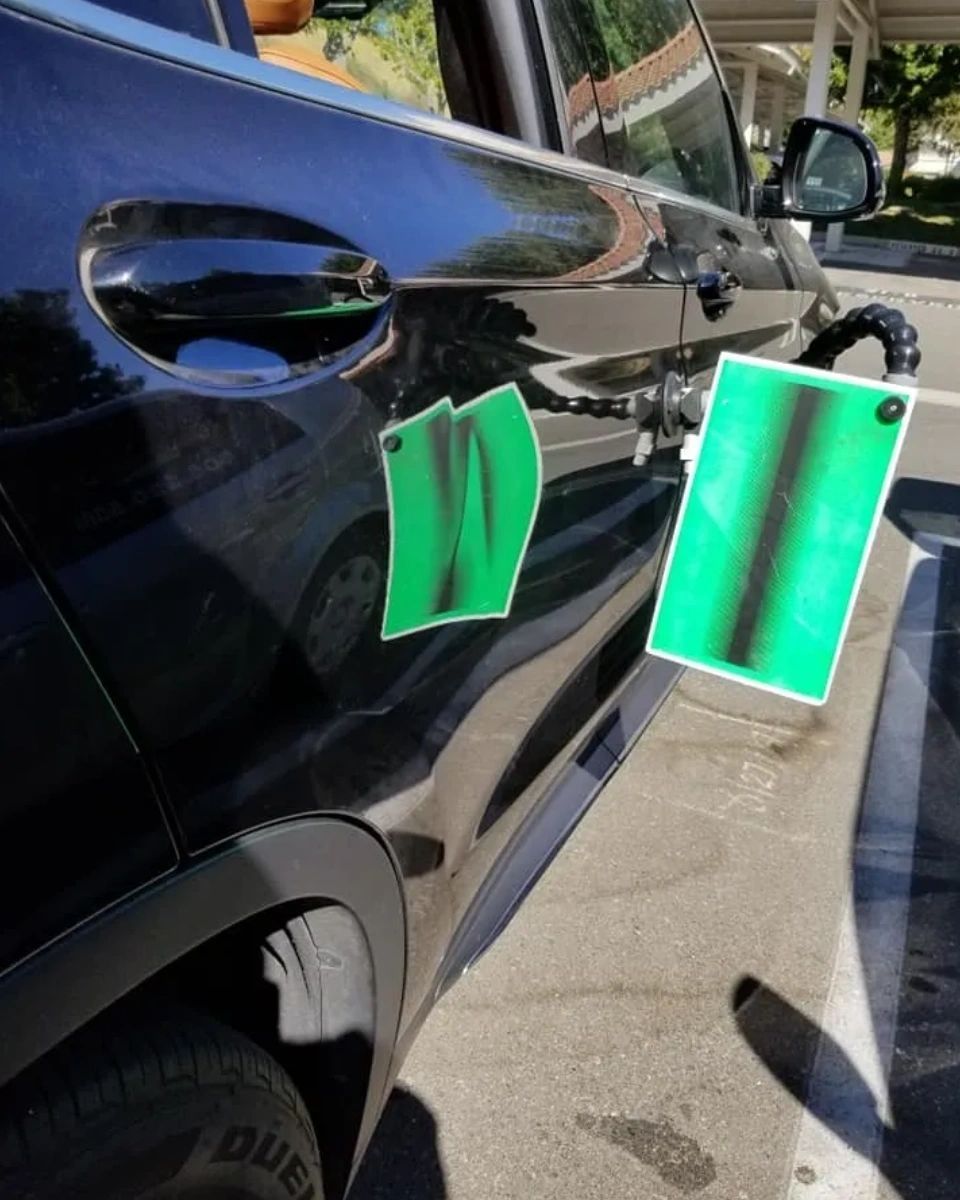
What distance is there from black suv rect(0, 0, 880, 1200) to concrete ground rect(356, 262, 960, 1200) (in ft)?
1.85


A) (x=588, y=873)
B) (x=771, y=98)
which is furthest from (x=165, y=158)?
(x=771, y=98)

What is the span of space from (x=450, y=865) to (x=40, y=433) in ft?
2.95

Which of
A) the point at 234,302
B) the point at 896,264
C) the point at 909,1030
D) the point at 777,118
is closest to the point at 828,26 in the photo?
the point at 896,264

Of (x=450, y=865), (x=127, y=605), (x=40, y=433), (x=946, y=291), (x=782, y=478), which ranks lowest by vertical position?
(x=946, y=291)

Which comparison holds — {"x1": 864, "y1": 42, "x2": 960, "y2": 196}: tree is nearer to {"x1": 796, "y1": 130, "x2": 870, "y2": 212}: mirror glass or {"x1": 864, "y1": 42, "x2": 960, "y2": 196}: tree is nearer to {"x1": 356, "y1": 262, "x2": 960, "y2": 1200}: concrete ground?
{"x1": 796, "y1": 130, "x2": 870, "y2": 212}: mirror glass

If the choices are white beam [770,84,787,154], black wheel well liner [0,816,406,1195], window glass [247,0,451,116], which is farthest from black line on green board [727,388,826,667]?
white beam [770,84,787,154]

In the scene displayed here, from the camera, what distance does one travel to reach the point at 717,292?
2342 mm

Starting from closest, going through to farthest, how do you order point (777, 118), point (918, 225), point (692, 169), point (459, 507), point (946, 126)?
point (459, 507) < point (692, 169) < point (918, 225) < point (946, 126) < point (777, 118)

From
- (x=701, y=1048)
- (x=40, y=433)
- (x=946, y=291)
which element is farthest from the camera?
(x=946, y=291)

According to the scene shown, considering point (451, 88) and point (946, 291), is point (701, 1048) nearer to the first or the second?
point (451, 88)

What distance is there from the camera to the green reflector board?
6.61 feet

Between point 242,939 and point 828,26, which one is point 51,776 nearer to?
point 242,939

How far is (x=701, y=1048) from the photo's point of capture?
234 cm

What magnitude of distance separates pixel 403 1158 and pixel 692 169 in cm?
226
